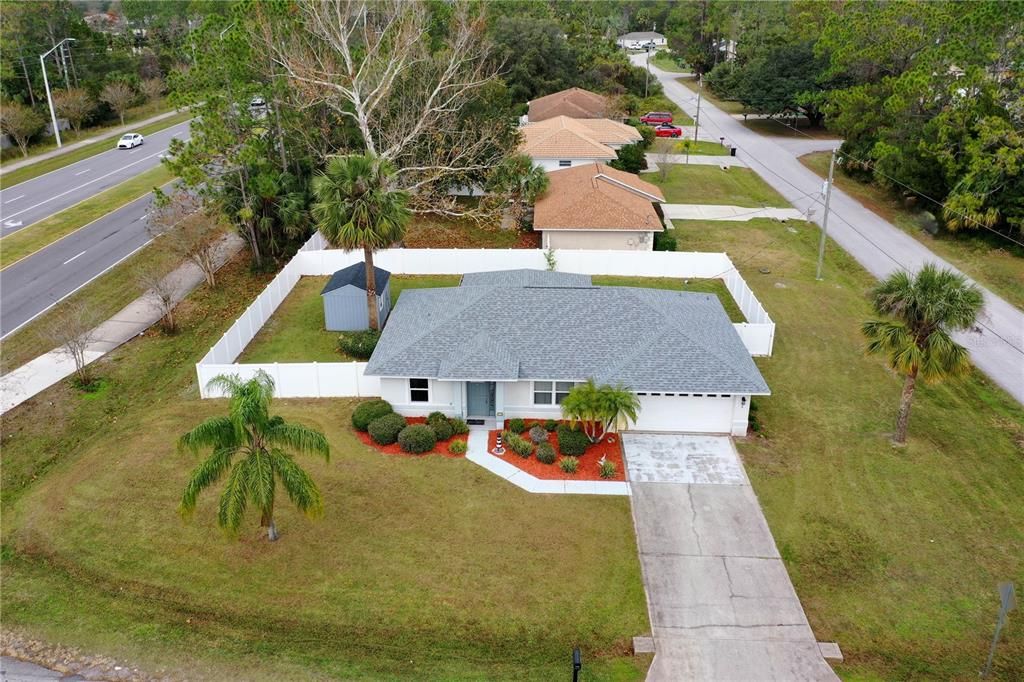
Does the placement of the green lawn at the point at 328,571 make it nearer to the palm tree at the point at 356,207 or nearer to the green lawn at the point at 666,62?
the palm tree at the point at 356,207

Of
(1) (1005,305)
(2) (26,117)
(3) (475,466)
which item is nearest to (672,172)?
(1) (1005,305)

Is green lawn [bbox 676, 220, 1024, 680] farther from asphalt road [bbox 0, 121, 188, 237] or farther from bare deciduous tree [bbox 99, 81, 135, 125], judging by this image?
bare deciduous tree [bbox 99, 81, 135, 125]

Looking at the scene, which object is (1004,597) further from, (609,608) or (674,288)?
(674,288)

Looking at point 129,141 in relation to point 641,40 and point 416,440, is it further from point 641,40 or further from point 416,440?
point 641,40

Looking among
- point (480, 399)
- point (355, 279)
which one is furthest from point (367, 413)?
point (355, 279)

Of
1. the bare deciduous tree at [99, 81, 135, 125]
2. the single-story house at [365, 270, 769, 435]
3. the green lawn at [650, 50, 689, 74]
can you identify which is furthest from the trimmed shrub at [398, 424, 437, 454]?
the green lawn at [650, 50, 689, 74]

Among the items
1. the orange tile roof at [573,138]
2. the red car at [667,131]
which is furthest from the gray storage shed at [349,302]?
the red car at [667,131]
